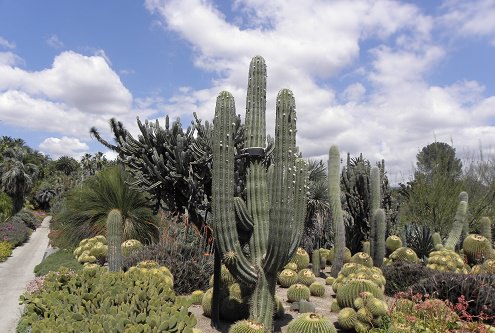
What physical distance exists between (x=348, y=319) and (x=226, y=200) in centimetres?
270

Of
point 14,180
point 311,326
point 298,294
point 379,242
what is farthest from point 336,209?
point 14,180

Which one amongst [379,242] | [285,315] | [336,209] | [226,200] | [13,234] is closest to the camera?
[226,200]

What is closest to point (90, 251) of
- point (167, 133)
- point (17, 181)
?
point (167, 133)

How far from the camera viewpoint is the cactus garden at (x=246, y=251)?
470 centimetres

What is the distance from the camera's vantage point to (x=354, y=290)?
22.2 ft

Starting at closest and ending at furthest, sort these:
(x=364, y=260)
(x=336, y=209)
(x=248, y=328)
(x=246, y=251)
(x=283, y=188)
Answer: (x=248, y=328)
(x=283, y=188)
(x=246, y=251)
(x=364, y=260)
(x=336, y=209)

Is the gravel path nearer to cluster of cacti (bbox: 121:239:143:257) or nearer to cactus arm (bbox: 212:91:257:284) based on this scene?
cluster of cacti (bbox: 121:239:143:257)

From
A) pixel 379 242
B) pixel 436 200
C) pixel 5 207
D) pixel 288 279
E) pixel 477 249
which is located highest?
pixel 5 207

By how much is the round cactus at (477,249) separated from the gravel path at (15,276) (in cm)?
1104

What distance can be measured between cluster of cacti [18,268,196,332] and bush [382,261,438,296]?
567 centimetres

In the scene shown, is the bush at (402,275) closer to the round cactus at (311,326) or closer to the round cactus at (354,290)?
the round cactus at (354,290)

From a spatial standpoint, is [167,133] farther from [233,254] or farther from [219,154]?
[233,254]

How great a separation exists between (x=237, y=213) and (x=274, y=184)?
78cm

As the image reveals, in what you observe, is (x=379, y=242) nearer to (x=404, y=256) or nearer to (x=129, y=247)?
(x=404, y=256)
